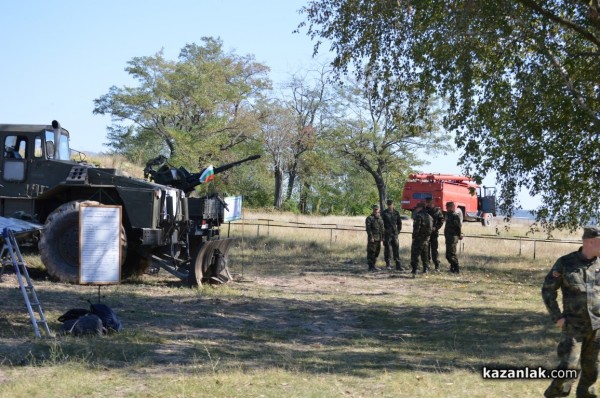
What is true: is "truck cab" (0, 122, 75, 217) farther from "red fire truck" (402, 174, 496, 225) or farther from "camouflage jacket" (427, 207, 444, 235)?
"red fire truck" (402, 174, 496, 225)

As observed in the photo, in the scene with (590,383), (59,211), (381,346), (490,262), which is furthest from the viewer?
(490,262)

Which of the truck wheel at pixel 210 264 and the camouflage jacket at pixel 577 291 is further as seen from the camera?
the truck wheel at pixel 210 264

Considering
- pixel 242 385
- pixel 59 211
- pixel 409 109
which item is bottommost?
pixel 242 385

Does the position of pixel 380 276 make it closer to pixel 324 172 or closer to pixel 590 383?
pixel 590 383

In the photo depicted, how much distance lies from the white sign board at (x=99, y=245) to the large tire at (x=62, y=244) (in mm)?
1423

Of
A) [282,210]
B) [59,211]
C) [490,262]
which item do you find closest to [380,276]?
[490,262]

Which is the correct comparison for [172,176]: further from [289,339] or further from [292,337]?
[289,339]

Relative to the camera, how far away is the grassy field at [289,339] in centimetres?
747

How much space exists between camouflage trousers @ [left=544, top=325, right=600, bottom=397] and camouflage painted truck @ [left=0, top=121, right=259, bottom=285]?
8727mm

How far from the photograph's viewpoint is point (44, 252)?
14031 mm

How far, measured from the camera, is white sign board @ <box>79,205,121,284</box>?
12305 mm

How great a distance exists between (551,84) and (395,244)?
9036 millimetres

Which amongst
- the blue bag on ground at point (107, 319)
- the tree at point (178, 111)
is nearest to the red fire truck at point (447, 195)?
the tree at point (178, 111)

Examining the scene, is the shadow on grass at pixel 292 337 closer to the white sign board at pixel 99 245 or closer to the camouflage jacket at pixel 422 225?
the white sign board at pixel 99 245
